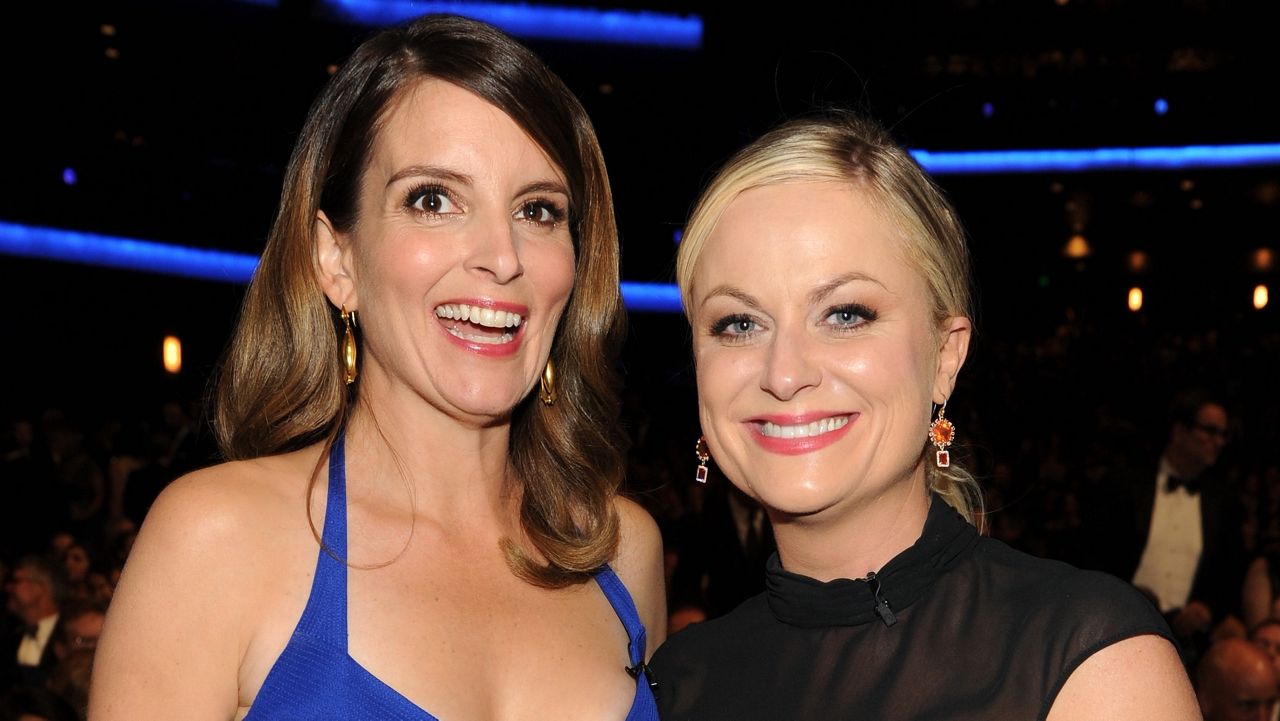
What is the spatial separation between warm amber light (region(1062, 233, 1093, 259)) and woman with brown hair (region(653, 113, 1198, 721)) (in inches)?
719

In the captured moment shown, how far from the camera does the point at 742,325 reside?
1816 mm

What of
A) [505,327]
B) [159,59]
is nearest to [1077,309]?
[159,59]

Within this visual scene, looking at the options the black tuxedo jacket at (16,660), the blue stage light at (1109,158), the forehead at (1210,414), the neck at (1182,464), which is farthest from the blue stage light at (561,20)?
the neck at (1182,464)

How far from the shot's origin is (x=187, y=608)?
1793 millimetres

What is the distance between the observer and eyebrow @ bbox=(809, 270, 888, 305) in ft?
5.62

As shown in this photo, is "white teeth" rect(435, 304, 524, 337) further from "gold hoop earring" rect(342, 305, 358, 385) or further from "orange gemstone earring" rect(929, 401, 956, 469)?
"orange gemstone earring" rect(929, 401, 956, 469)

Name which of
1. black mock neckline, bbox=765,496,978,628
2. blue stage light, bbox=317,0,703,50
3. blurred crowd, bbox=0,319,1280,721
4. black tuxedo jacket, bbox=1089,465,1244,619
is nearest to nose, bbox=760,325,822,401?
→ black mock neckline, bbox=765,496,978,628

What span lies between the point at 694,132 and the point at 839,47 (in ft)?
10.8

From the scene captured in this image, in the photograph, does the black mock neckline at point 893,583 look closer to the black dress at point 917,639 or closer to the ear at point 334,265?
the black dress at point 917,639

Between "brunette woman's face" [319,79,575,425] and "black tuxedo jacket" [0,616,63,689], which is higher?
"brunette woman's face" [319,79,575,425]

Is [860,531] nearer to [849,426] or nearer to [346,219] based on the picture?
[849,426]

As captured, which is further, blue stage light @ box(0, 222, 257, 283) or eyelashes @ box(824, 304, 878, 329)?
blue stage light @ box(0, 222, 257, 283)

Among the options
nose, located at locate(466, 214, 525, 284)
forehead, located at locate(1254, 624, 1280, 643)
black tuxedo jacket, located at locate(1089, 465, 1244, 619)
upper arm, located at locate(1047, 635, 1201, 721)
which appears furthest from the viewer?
black tuxedo jacket, located at locate(1089, 465, 1244, 619)

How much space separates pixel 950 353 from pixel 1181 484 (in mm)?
4128
